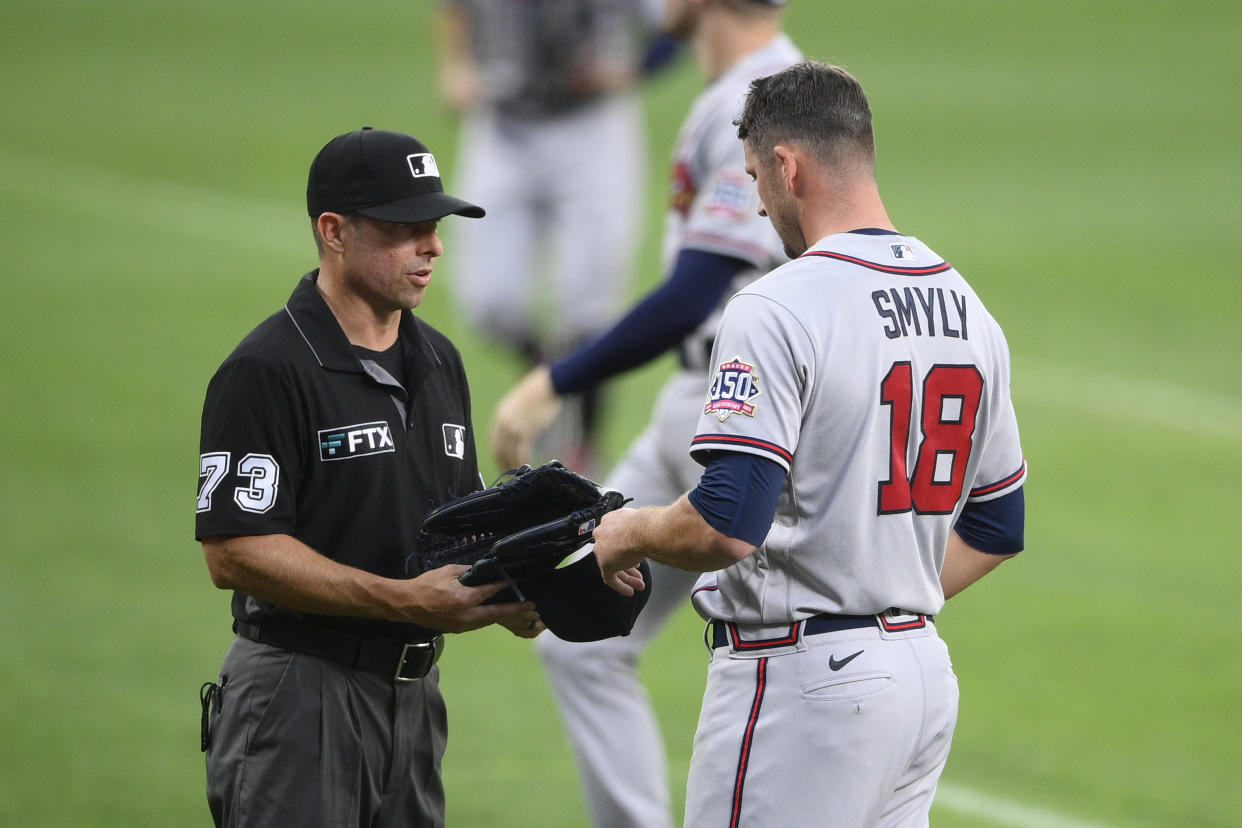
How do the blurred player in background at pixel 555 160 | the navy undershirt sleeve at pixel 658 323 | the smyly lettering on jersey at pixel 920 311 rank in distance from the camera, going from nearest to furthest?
the smyly lettering on jersey at pixel 920 311, the navy undershirt sleeve at pixel 658 323, the blurred player in background at pixel 555 160

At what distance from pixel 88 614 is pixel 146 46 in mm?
17132

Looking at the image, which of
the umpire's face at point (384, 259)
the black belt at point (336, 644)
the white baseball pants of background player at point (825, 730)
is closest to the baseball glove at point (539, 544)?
the black belt at point (336, 644)

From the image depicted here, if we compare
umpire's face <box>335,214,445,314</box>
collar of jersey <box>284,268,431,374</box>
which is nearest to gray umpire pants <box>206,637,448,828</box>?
collar of jersey <box>284,268,431,374</box>

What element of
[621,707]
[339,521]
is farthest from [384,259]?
[621,707]

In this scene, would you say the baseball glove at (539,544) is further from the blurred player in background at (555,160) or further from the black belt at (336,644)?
the blurred player in background at (555,160)

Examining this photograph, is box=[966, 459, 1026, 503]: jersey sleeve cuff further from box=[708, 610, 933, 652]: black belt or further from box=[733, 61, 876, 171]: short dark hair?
box=[733, 61, 876, 171]: short dark hair

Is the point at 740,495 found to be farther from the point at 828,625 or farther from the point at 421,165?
the point at 421,165

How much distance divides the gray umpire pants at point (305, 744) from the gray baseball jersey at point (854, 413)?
2.88ft

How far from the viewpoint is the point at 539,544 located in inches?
141

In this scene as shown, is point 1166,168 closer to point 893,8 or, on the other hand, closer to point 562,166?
point 893,8

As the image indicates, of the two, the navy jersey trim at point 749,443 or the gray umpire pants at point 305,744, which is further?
the gray umpire pants at point 305,744

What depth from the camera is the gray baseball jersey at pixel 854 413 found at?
11.1ft

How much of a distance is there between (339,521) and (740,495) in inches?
40.3

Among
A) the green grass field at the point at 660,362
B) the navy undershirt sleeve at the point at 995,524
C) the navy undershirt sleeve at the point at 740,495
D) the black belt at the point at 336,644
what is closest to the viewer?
the navy undershirt sleeve at the point at 740,495
